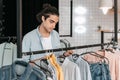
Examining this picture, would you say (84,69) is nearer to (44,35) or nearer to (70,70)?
(70,70)

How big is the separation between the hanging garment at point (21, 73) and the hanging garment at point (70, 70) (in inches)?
11.6

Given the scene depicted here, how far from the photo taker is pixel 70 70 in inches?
66.7

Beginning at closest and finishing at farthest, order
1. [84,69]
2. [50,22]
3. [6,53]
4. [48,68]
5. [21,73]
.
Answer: [21,73] → [48,68] → [84,69] → [50,22] → [6,53]

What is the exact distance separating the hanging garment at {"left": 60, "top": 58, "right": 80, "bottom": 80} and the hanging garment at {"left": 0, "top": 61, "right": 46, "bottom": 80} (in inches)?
11.6

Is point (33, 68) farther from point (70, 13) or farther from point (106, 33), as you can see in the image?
point (106, 33)

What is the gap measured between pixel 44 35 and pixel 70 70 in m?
0.88

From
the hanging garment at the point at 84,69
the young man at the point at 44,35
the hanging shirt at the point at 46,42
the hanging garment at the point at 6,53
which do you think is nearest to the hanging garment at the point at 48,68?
the hanging garment at the point at 84,69

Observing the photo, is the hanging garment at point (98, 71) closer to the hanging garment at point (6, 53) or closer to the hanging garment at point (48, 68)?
the hanging garment at point (48, 68)

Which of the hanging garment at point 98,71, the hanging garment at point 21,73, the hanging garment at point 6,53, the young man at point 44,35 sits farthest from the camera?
the hanging garment at point 6,53

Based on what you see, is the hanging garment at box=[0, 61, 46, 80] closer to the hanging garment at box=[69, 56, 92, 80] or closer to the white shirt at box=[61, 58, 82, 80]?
the white shirt at box=[61, 58, 82, 80]

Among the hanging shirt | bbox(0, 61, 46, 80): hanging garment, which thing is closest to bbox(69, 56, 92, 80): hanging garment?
bbox(0, 61, 46, 80): hanging garment

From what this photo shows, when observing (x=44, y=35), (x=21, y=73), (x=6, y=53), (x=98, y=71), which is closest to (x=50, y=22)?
(x=44, y=35)

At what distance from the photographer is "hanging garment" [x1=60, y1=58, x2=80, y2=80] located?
5.45ft

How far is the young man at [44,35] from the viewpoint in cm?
233
